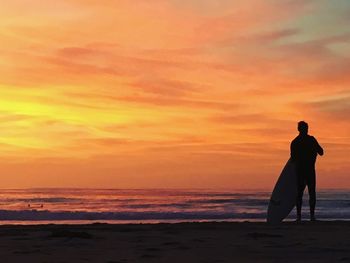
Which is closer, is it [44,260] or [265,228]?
[44,260]

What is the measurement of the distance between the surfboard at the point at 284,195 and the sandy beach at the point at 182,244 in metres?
3.21

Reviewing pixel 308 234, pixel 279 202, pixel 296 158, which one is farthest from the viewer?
pixel 279 202

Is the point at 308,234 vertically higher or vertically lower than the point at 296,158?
lower

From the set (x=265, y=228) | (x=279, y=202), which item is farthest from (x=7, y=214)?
(x=265, y=228)

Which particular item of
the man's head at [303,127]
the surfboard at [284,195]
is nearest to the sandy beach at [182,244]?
the man's head at [303,127]

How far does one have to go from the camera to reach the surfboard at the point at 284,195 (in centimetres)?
1333

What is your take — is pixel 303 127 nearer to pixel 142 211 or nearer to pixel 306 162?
pixel 306 162

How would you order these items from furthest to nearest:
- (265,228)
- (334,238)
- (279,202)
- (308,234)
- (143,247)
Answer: (279,202) < (265,228) < (308,234) < (334,238) < (143,247)

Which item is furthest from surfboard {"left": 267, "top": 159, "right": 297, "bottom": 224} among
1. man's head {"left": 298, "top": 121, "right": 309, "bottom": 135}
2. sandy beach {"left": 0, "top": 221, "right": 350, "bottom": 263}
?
sandy beach {"left": 0, "top": 221, "right": 350, "bottom": 263}

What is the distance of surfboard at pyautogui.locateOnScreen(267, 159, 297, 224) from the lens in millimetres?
13328

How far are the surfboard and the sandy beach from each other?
3214mm

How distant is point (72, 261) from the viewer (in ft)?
20.2

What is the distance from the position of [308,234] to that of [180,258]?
9.73 ft

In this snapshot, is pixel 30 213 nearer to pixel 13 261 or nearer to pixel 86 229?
pixel 86 229
